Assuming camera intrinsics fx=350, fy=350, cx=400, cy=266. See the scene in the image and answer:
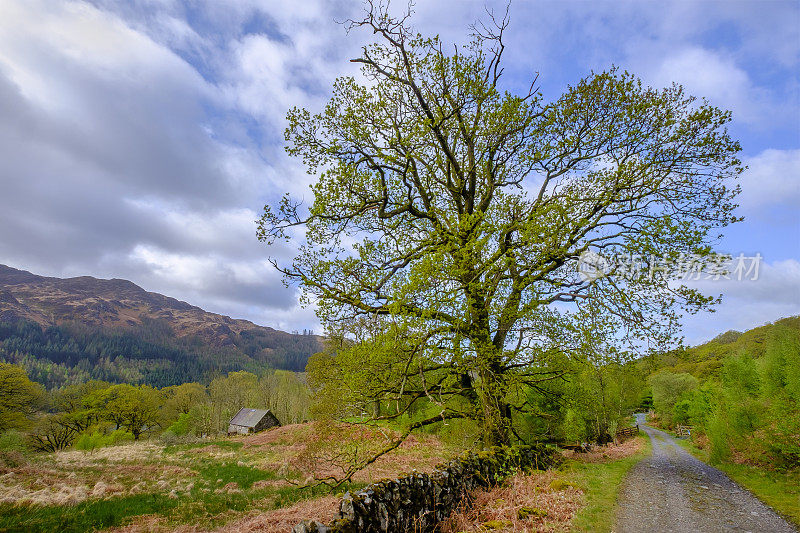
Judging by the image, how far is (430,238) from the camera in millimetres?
10898

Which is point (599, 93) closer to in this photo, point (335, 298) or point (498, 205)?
point (498, 205)

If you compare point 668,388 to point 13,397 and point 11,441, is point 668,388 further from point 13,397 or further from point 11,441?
point 13,397

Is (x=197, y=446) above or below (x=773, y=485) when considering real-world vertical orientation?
below

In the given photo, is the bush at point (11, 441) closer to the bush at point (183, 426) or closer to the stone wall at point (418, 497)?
the bush at point (183, 426)

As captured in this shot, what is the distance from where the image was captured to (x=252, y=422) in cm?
5909

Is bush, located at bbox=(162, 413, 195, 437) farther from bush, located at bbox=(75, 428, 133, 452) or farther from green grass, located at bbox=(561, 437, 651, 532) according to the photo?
green grass, located at bbox=(561, 437, 651, 532)

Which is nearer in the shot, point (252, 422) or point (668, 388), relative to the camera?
point (668, 388)

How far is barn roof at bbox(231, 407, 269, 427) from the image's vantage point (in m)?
59.2

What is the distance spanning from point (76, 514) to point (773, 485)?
24336 millimetres

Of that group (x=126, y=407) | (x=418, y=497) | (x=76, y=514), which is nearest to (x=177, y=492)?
(x=76, y=514)

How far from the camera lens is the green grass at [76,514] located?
11.5 meters

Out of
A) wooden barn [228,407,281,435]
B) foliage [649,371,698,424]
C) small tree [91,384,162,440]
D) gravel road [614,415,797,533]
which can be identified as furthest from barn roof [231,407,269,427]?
foliage [649,371,698,424]

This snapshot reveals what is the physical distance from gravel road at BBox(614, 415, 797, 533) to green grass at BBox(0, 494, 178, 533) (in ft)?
54.1

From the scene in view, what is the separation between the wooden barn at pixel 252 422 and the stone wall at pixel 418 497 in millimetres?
57749
